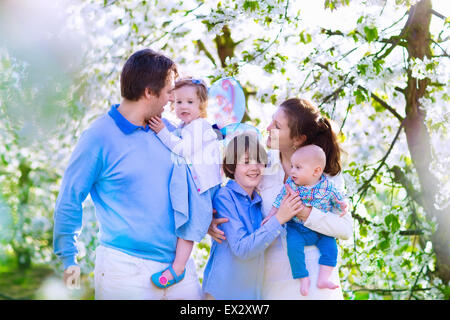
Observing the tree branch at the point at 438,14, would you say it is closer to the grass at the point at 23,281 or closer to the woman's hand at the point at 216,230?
the woman's hand at the point at 216,230

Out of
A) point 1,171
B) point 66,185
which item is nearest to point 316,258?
point 66,185

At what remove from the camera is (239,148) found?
2539 mm

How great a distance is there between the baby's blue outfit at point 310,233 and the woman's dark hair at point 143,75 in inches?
28.9

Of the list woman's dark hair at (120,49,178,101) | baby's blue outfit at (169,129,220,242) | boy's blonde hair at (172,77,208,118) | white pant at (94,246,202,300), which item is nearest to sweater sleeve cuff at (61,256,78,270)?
white pant at (94,246,202,300)

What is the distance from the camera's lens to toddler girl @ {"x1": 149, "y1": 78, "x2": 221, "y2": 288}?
2.32 m

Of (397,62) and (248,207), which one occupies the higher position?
(397,62)

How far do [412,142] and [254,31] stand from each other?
76.3 inches

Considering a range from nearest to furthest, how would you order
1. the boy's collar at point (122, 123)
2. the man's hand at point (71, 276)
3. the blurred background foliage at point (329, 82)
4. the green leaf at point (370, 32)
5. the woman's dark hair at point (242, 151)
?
1. the man's hand at point (71, 276)
2. the boy's collar at point (122, 123)
3. the woman's dark hair at point (242, 151)
4. the green leaf at point (370, 32)
5. the blurred background foliage at point (329, 82)

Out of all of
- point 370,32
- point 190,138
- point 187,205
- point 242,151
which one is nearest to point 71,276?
point 187,205

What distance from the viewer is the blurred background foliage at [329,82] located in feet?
12.6

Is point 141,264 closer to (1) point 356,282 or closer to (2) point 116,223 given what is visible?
(2) point 116,223

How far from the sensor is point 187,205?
7.62ft

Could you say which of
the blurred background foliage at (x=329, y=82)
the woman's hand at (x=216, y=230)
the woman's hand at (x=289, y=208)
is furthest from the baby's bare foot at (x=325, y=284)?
the blurred background foliage at (x=329, y=82)

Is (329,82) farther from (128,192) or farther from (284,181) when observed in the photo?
(128,192)
